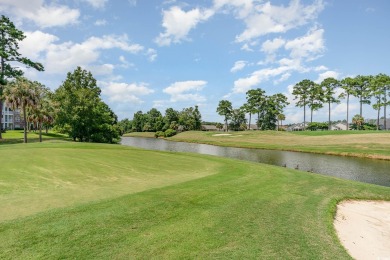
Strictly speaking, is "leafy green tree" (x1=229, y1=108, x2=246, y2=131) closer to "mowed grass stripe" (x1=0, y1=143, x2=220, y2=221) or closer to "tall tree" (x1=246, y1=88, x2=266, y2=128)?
"tall tree" (x1=246, y1=88, x2=266, y2=128)

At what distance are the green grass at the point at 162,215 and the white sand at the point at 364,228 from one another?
47 centimetres

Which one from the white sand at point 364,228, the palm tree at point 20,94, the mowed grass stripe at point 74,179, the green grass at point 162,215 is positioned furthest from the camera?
the palm tree at point 20,94

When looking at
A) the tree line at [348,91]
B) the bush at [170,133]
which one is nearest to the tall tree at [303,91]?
the tree line at [348,91]

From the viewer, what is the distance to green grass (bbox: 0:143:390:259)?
22.7ft

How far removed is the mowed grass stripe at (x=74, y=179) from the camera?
9930 millimetres

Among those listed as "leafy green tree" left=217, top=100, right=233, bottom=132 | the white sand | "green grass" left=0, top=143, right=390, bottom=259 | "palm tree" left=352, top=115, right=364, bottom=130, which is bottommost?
the white sand

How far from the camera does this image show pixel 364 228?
1000 cm

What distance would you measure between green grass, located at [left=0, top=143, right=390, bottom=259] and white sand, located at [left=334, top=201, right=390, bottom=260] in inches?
18.6

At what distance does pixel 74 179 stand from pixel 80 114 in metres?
49.4

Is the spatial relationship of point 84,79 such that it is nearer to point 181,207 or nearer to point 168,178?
point 168,178

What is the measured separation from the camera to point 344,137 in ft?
218

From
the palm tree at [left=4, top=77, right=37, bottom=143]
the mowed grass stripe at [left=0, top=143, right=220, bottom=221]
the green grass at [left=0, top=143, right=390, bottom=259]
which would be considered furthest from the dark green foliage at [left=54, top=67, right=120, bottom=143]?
the green grass at [left=0, top=143, right=390, bottom=259]

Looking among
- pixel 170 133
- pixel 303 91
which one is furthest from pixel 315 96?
pixel 170 133

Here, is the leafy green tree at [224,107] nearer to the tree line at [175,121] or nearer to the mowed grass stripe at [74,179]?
the tree line at [175,121]
